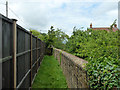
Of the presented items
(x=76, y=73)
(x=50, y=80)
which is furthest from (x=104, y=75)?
(x=50, y=80)

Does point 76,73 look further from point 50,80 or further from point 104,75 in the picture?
point 50,80

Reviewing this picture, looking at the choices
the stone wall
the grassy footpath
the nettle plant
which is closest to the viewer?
the nettle plant

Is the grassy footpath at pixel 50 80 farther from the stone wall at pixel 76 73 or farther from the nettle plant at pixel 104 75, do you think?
the nettle plant at pixel 104 75

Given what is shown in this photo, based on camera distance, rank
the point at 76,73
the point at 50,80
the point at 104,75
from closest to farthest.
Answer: the point at 104,75 < the point at 76,73 < the point at 50,80

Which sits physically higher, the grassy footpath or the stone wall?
the stone wall

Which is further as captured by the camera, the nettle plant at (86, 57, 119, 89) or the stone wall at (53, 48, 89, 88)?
the stone wall at (53, 48, 89, 88)

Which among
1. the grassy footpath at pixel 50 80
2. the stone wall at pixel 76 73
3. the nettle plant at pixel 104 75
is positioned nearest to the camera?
the nettle plant at pixel 104 75

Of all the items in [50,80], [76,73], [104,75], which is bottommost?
[50,80]

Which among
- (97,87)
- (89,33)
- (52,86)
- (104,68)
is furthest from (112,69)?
(89,33)

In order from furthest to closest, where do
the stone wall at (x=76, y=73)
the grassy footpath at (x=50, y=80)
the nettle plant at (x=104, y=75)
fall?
the grassy footpath at (x=50, y=80)
the stone wall at (x=76, y=73)
the nettle plant at (x=104, y=75)

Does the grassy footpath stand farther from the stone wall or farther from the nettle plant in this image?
the nettle plant

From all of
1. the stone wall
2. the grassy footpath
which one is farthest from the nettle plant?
the grassy footpath

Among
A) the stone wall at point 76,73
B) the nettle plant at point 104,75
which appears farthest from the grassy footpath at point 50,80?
the nettle plant at point 104,75

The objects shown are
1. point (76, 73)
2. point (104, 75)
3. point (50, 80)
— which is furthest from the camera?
point (50, 80)
